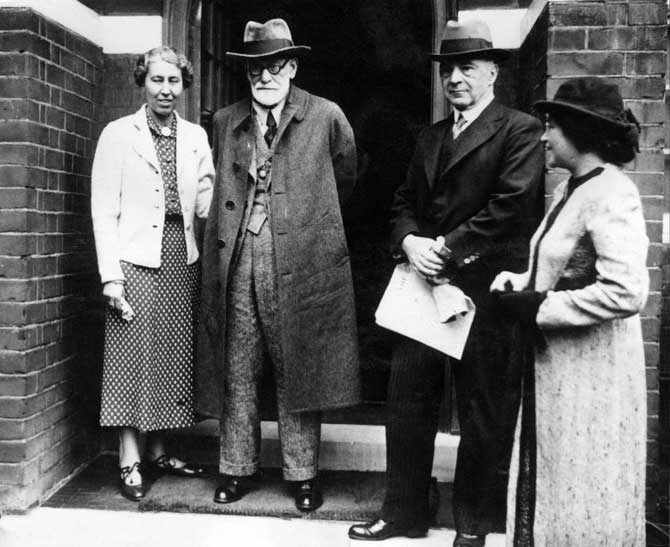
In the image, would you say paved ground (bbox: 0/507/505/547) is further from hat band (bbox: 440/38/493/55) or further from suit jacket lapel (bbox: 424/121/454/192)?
hat band (bbox: 440/38/493/55)

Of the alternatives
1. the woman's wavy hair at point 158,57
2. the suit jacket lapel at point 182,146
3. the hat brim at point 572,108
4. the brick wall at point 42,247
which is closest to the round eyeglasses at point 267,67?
the woman's wavy hair at point 158,57

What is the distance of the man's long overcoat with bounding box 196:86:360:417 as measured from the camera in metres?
3.34

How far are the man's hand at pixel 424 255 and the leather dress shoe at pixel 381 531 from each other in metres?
1.07

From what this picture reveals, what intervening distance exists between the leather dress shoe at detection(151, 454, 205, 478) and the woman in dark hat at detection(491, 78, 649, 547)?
1973 mm

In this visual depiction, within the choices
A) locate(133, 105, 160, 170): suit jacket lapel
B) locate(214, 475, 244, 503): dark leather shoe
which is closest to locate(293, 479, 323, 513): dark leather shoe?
locate(214, 475, 244, 503): dark leather shoe

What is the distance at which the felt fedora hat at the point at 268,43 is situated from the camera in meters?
3.27

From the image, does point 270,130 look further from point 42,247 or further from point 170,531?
point 170,531

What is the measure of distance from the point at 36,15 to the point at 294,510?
2.53m

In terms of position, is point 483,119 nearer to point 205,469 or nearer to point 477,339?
point 477,339

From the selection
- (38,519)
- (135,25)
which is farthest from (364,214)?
(38,519)

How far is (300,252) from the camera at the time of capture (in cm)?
334

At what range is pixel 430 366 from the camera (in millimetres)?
3076

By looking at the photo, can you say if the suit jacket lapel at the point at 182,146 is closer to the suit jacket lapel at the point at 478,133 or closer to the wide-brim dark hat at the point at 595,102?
the suit jacket lapel at the point at 478,133

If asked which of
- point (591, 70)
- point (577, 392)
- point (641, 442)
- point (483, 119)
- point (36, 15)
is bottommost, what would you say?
point (641, 442)
